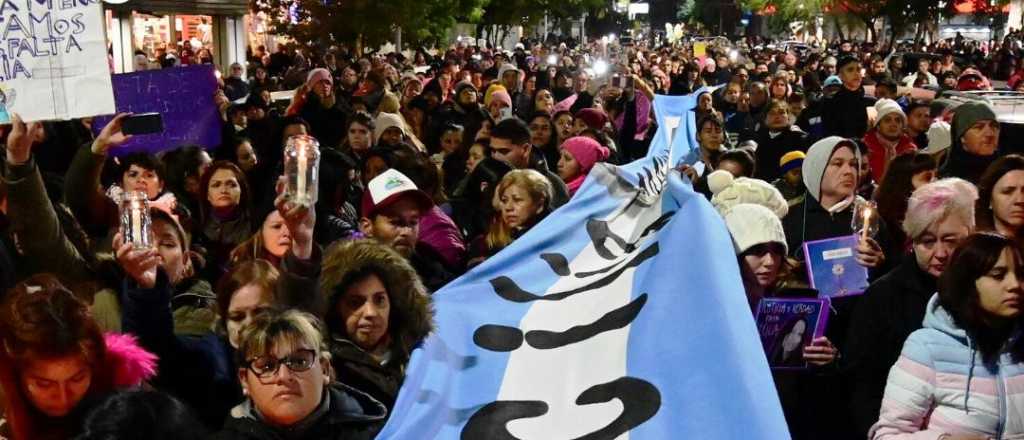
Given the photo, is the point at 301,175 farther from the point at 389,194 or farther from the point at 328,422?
the point at 389,194

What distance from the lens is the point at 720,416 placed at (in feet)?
11.8

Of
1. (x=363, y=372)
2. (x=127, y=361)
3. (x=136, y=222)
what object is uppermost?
(x=136, y=222)

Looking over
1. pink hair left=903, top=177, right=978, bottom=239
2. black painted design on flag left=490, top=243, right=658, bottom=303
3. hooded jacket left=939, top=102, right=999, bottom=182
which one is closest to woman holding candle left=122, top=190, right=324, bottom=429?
black painted design on flag left=490, top=243, right=658, bottom=303

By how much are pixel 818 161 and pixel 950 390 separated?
3.00 metres

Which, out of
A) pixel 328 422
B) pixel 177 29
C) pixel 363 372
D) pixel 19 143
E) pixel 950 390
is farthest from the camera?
pixel 177 29

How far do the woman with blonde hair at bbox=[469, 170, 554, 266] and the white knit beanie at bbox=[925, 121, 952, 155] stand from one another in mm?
3755

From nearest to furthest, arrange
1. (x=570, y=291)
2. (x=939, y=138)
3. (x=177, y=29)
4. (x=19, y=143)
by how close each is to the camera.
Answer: (x=19, y=143)
(x=570, y=291)
(x=939, y=138)
(x=177, y=29)

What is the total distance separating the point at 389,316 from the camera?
4.32 m

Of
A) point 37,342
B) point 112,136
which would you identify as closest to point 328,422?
point 37,342

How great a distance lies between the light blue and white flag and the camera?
379 centimetres

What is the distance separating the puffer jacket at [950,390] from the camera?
12.2ft

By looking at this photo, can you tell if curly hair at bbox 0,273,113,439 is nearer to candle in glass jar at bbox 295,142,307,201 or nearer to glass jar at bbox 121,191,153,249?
glass jar at bbox 121,191,153,249

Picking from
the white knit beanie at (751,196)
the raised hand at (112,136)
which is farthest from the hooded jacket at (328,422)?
the white knit beanie at (751,196)

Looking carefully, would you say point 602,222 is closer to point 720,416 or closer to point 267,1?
point 720,416
